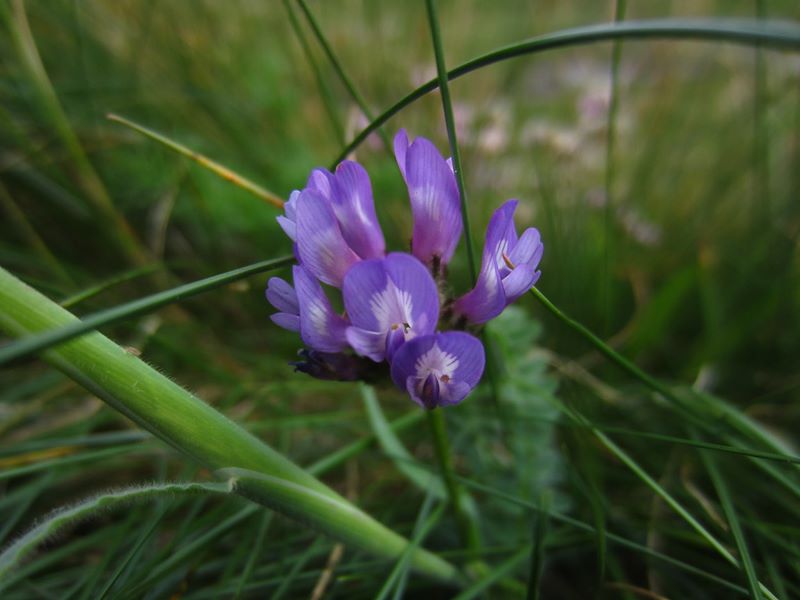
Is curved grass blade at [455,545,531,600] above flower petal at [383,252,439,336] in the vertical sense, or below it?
below

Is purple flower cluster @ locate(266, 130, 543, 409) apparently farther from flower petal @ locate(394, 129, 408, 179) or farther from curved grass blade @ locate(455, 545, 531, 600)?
curved grass blade @ locate(455, 545, 531, 600)

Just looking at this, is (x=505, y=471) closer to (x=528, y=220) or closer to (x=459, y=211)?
(x=459, y=211)

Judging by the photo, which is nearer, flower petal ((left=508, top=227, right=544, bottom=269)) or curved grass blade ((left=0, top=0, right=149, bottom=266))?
flower petal ((left=508, top=227, right=544, bottom=269))

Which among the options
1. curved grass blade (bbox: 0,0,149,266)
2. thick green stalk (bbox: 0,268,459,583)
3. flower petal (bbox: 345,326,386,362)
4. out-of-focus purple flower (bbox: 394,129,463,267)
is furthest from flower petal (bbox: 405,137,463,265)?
curved grass blade (bbox: 0,0,149,266)

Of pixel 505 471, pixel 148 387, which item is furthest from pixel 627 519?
pixel 148 387

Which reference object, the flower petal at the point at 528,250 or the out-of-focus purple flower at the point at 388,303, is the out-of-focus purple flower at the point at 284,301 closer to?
the out-of-focus purple flower at the point at 388,303

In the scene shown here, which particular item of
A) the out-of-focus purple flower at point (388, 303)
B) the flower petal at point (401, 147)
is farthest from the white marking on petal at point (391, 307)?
the flower petal at point (401, 147)
